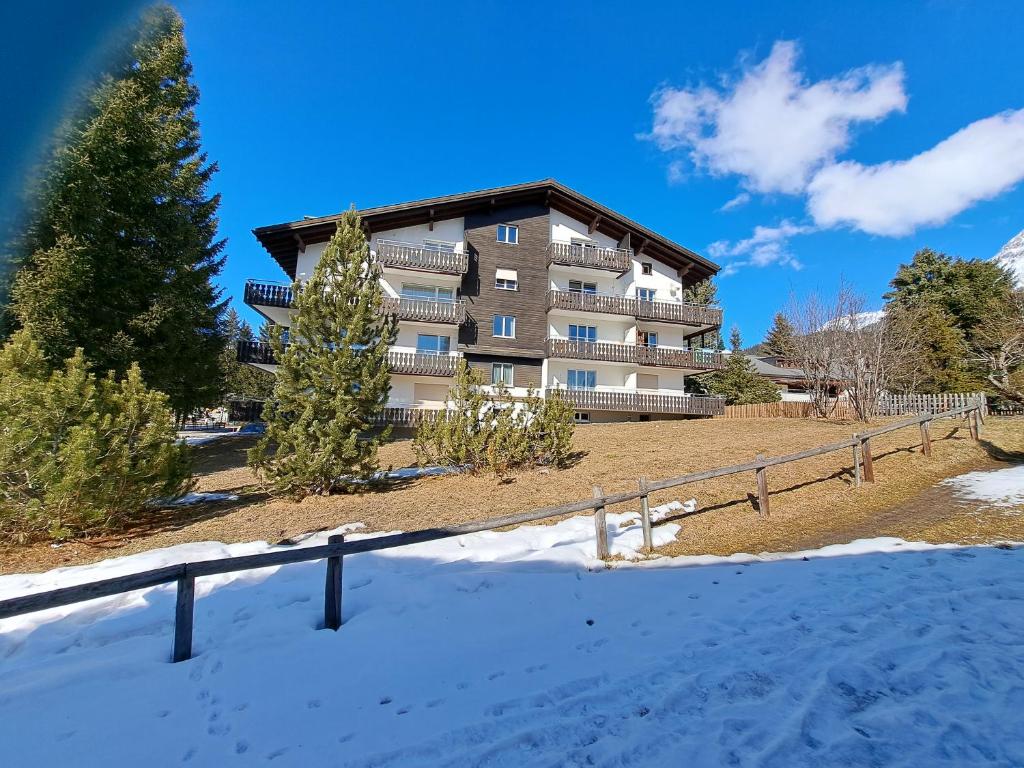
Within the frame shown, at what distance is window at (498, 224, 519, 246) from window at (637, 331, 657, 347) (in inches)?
393

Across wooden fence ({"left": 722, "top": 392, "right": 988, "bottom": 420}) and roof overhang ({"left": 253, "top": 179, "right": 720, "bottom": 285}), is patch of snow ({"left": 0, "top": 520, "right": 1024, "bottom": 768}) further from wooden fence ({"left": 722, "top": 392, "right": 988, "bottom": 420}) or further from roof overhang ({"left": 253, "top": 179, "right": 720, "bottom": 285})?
roof overhang ({"left": 253, "top": 179, "right": 720, "bottom": 285})

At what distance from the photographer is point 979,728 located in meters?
2.77

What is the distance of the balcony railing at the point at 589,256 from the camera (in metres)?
27.5

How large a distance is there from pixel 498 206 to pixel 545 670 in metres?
27.7

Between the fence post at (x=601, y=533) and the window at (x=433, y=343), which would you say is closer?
the fence post at (x=601, y=533)

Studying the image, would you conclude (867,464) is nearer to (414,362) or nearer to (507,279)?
(414,362)

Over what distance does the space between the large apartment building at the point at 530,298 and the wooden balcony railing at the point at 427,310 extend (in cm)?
6

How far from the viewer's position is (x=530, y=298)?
27.7m

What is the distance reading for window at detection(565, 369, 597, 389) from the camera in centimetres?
2783

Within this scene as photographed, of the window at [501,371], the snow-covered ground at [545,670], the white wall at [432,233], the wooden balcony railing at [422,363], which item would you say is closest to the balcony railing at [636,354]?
the window at [501,371]

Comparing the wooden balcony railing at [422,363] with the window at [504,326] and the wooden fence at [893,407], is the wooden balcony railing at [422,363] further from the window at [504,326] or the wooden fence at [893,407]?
the wooden fence at [893,407]

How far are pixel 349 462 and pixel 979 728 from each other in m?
10.1

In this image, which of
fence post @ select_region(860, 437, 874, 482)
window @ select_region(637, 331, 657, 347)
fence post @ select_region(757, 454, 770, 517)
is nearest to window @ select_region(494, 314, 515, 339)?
window @ select_region(637, 331, 657, 347)

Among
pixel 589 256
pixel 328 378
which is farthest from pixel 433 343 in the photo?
pixel 328 378
